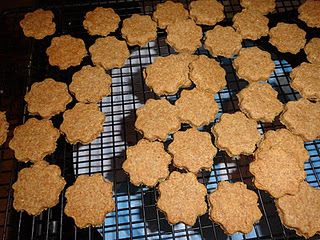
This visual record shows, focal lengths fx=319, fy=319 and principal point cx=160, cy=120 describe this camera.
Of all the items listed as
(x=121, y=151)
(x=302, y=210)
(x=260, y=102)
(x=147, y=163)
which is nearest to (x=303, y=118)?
(x=260, y=102)

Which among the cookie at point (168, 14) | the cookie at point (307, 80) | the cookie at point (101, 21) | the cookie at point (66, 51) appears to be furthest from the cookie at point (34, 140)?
the cookie at point (307, 80)

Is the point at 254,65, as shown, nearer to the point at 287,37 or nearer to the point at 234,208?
the point at 287,37

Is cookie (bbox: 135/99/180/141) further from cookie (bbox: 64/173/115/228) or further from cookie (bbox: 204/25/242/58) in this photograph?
cookie (bbox: 204/25/242/58)

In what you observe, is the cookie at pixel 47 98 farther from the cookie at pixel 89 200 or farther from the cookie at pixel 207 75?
the cookie at pixel 207 75

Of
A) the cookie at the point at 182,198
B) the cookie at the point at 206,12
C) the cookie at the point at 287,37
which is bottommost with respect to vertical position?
the cookie at the point at 182,198

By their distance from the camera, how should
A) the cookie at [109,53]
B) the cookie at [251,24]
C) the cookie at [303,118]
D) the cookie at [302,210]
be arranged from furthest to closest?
the cookie at [251,24] → the cookie at [109,53] → the cookie at [303,118] → the cookie at [302,210]

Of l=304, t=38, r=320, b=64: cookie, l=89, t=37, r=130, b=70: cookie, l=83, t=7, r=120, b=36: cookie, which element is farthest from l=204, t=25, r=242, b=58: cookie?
l=83, t=7, r=120, b=36: cookie
